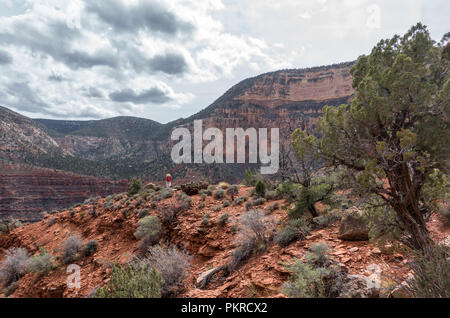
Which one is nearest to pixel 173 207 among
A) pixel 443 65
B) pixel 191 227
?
pixel 191 227

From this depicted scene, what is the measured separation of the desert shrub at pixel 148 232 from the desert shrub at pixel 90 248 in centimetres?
280

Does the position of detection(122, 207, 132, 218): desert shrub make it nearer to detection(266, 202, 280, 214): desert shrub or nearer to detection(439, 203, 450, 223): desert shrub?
detection(266, 202, 280, 214): desert shrub

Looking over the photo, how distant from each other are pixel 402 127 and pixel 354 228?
2924 mm

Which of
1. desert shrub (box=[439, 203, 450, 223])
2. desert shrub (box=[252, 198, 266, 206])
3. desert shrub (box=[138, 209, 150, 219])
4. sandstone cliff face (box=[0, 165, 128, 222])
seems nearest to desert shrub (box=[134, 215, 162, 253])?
desert shrub (box=[138, 209, 150, 219])

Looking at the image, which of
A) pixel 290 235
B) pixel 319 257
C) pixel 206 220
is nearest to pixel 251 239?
pixel 290 235

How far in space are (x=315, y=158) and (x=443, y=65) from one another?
308 centimetres

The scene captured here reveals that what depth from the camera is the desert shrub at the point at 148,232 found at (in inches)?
371

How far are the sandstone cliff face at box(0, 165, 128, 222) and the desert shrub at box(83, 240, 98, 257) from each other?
40532 mm

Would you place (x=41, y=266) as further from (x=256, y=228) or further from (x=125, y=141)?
(x=125, y=141)

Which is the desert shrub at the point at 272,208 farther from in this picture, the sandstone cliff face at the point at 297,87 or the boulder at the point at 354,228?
the sandstone cliff face at the point at 297,87

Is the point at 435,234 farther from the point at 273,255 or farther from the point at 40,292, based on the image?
the point at 40,292

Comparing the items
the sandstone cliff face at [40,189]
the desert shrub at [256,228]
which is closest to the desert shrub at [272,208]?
the desert shrub at [256,228]

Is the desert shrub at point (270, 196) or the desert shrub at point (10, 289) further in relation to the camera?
the desert shrub at point (270, 196)

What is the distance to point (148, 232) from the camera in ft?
31.3
